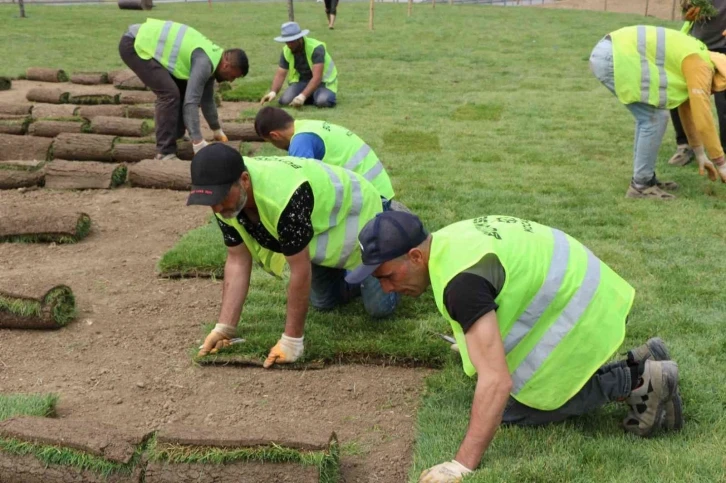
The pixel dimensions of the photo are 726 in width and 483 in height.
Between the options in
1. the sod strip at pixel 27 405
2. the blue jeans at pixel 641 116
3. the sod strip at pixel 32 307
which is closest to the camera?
the sod strip at pixel 27 405

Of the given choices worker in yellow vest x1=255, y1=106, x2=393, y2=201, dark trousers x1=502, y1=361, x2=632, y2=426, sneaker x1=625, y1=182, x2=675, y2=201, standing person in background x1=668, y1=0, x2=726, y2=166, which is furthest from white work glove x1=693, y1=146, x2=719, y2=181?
dark trousers x1=502, y1=361, x2=632, y2=426

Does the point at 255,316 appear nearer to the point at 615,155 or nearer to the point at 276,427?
the point at 276,427

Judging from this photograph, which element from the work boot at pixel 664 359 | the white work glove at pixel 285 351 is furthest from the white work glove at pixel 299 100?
the work boot at pixel 664 359

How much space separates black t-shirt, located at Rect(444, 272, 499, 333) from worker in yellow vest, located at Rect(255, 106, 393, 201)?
7.05ft

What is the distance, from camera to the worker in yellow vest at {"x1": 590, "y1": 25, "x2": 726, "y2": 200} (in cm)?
580

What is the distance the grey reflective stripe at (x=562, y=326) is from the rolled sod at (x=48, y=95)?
343 inches

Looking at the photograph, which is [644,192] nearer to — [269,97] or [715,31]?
[715,31]

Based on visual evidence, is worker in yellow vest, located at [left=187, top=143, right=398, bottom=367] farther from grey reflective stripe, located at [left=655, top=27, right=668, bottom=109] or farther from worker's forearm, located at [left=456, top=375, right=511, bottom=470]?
grey reflective stripe, located at [left=655, top=27, right=668, bottom=109]

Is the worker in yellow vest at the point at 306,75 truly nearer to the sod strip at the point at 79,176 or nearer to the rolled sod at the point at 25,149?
the rolled sod at the point at 25,149

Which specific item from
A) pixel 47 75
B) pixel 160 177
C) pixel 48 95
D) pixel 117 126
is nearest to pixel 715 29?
pixel 160 177

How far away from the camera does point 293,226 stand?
11.8 ft

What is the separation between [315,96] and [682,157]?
4902mm

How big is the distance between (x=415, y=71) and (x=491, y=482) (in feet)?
38.4

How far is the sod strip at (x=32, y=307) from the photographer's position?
14.1 feet
